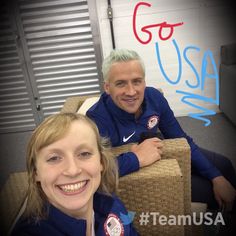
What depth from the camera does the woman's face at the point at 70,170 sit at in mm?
701

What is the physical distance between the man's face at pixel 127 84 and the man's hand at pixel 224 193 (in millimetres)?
516

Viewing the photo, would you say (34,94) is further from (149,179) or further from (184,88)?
(149,179)

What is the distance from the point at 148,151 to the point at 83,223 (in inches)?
15.0

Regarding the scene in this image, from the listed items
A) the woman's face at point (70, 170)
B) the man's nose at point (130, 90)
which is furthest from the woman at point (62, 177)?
the man's nose at point (130, 90)

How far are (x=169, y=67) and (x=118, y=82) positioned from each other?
5.00 feet

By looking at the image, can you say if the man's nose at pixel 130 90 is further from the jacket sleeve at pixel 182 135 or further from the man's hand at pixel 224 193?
the man's hand at pixel 224 193

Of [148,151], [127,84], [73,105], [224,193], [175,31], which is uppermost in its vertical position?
[175,31]

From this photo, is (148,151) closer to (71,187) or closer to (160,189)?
(160,189)

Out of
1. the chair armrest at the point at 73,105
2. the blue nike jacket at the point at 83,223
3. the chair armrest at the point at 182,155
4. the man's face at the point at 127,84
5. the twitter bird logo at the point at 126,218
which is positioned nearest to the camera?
the blue nike jacket at the point at 83,223

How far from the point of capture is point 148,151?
0.98m

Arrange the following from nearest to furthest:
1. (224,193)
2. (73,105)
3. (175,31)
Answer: (224,193), (73,105), (175,31)

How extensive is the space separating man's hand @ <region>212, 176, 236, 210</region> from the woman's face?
678mm

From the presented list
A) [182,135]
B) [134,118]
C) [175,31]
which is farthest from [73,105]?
[175,31]

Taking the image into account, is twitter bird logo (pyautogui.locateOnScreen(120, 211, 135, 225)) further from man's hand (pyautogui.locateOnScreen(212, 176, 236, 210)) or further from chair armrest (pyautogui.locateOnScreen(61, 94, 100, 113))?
chair armrest (pyautogui.locateOnScreen(61, 94, 100, 113))
